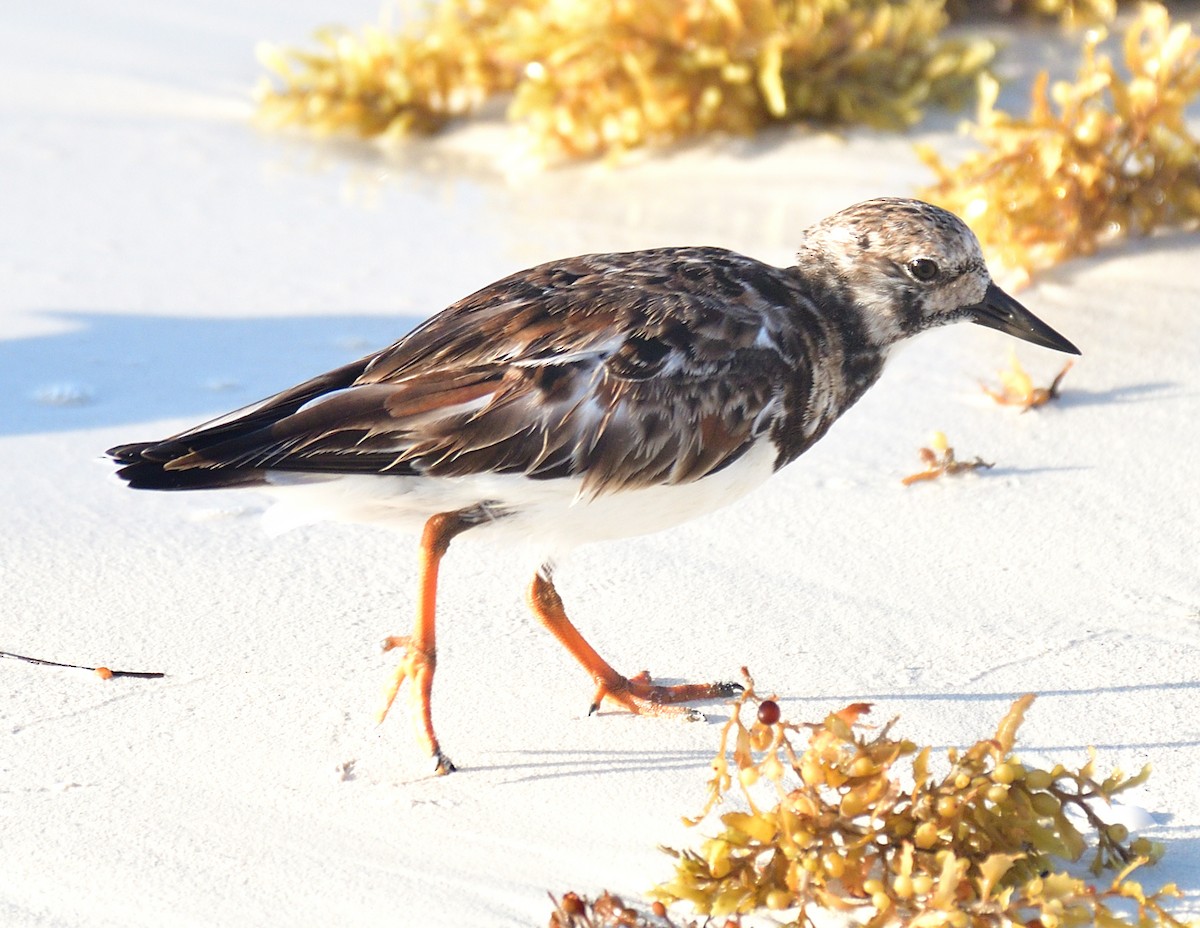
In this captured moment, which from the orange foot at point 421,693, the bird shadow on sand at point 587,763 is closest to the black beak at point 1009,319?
the bird shadow on sand at point 587,763

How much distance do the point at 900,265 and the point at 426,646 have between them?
3.93 feet

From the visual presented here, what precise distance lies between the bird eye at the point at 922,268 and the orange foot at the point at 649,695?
89cm

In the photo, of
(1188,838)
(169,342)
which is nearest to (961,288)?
(1188,838)

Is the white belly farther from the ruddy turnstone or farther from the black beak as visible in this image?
the black beak

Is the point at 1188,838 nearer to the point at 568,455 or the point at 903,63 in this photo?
the point at 568,455

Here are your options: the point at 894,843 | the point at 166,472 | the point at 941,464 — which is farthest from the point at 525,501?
the point at 941,464

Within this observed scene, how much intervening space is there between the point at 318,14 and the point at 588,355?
5.48 m

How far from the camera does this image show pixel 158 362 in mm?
4492

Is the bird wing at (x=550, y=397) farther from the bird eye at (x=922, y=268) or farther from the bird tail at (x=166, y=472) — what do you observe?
the bird eye at (x=922, y=268)

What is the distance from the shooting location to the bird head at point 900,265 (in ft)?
10.5

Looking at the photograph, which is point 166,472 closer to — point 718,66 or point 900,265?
point 900,265

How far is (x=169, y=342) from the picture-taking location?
462 cm

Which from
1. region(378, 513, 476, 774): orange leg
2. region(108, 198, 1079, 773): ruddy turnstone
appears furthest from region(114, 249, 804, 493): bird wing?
region(378, 513, 476, 774): orange leg

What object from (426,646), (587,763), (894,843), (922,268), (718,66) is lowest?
(587,763)
